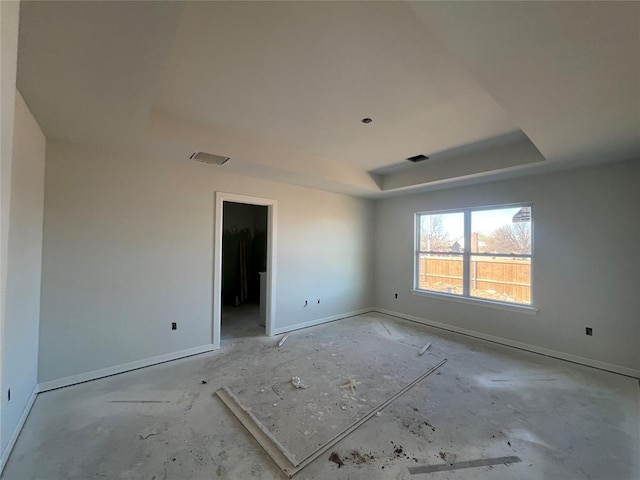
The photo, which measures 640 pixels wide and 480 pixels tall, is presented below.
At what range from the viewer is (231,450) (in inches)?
75.9

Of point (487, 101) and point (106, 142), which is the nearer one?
point (487, 101)

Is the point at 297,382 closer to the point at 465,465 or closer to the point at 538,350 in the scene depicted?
the point at 465,465

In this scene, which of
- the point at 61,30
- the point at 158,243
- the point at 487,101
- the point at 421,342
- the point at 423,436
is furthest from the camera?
the point at 421,342

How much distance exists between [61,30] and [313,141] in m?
2.41

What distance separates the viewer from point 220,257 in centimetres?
379

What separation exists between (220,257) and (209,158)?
134 cm

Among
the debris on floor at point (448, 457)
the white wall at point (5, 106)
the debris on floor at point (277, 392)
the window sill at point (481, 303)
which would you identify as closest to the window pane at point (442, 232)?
the window sill at point (481, 303)

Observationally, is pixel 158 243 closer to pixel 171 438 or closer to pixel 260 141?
pixel 260 141

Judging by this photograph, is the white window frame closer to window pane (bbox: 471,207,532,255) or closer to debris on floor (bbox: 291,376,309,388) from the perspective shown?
window pane (bbox: 471,207,532,255)

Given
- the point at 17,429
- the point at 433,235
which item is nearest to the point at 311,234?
the point at 433,235

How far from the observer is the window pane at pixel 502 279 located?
13.1 ft

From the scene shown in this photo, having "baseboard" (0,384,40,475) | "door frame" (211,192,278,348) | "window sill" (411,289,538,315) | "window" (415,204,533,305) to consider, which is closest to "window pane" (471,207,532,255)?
"window" (415,204,533,305)

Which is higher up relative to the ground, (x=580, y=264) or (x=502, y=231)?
(x=502, y=231)

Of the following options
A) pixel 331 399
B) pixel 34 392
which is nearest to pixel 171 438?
pixel 331 399
